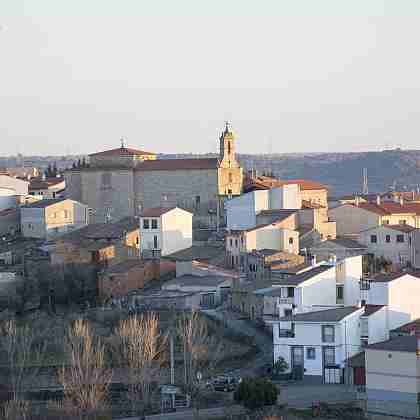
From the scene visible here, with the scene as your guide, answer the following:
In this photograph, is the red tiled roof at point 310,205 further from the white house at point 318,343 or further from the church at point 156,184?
the white house at point 318,343

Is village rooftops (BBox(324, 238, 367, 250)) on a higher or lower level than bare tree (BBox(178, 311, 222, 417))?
higher

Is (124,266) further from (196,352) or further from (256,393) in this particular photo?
(256,393)

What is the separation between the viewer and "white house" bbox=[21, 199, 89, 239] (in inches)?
1844

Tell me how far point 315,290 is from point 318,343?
3063mm

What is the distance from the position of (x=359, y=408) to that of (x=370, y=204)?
20.0m

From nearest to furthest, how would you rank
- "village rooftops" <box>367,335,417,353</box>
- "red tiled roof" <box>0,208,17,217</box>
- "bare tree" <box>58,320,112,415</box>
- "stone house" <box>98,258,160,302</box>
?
"village rooftops" <box>367,335,417,353</box>
"bare tree" <box>58,320,112,415</box>
"stone house" <box>98,258,160,302</box>
"red tiled roof" <box>0,208,17,217</box>

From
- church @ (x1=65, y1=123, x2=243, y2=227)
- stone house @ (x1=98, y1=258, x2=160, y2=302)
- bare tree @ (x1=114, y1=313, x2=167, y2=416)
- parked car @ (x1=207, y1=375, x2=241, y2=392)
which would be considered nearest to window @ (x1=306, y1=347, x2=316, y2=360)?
parked car @ (x1=207, y1=375, x2=241, y2=392)

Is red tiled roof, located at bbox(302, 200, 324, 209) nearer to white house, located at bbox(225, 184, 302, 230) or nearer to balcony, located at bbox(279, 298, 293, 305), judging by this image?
white house, located at bbox(225, 184, 302, 230)

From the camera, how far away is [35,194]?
56.5m

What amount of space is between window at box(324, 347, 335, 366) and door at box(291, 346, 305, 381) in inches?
22.2

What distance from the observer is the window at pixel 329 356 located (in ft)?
97.9

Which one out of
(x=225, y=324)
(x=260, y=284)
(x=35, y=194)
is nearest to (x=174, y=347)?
(x=225, y=324)

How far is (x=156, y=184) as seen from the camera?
50.0m

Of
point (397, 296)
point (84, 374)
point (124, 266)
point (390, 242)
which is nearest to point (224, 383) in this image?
point (84, 374)
